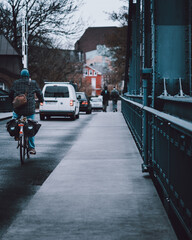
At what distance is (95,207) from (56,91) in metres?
18.8

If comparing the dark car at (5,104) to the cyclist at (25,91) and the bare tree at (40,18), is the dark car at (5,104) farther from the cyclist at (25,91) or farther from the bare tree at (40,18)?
the cyclist at (25,91)

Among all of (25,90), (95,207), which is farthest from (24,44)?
(95,207)

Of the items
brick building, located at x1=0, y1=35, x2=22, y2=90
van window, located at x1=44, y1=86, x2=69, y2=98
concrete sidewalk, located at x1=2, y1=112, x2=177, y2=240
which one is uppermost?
brick building, located at x1=0, y1=35, x2=22, y2=90

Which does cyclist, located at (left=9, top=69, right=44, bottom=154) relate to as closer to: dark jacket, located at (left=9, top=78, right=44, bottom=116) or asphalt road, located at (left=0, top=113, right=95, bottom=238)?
dark jacket, located at (left=9, top=78, right=44, bottom=116)

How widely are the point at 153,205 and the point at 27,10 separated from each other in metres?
33.6

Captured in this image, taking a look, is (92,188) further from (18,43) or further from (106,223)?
(18,43)

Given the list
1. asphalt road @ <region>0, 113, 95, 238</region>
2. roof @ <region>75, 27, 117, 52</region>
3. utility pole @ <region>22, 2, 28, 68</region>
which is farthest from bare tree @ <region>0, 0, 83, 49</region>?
roof @ <region>75, 27, 117, 52</region>

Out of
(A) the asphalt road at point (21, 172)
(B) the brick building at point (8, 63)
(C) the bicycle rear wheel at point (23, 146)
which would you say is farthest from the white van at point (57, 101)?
(B) the brick building at point (8, 63)

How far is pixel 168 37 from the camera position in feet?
20.6

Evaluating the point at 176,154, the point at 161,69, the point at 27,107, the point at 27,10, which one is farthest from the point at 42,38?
the point at 176,154

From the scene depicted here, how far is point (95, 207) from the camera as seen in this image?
5.27 m

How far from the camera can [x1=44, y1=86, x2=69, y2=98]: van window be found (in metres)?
23.7

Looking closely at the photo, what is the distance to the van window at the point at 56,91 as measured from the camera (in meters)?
23.7

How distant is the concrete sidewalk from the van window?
49.9ft
